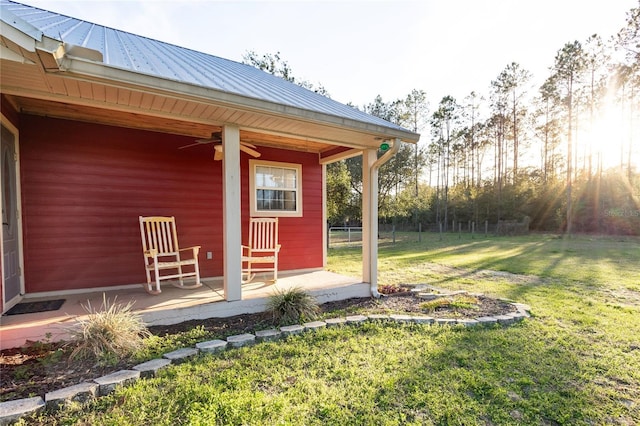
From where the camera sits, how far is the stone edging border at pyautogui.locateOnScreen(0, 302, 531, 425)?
170 cm

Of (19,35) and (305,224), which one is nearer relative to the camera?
(19,35)

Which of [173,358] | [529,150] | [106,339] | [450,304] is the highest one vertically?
[529,150]

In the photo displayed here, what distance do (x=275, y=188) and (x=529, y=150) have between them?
70.1 feet

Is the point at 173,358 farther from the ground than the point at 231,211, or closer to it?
closer to it

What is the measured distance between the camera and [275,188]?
17.9 ft

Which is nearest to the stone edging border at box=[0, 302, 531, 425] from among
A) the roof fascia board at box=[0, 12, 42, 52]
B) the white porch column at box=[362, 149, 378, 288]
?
the white porch column at box=[362, 149, 378, 288]

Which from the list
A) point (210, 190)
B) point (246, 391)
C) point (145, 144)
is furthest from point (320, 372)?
point (145, 144)

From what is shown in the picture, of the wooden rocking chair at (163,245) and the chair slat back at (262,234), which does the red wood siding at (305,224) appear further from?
the wooden rocking chair at (163,245)

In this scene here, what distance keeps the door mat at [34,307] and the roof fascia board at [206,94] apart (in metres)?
2.49

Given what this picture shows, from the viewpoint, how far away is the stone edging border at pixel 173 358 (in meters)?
1.70

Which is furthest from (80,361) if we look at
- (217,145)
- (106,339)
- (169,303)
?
(217,145)

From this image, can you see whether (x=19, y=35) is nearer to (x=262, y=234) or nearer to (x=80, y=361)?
(x=80, y=361)

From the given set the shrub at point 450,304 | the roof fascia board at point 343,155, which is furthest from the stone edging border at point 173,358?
the roof fascia board at point 343,155

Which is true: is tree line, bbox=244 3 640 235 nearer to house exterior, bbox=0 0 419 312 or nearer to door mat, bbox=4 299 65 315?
house exterior, bbox=0 0 419 312
